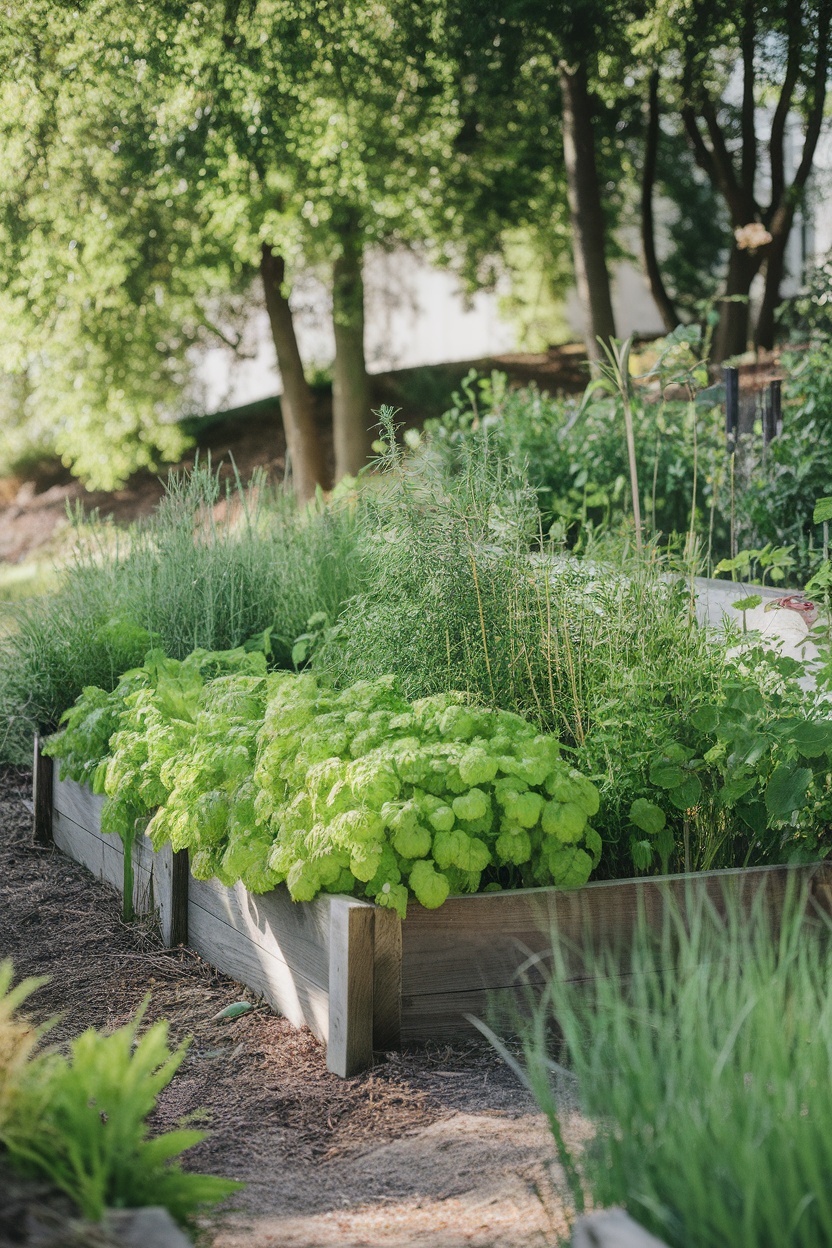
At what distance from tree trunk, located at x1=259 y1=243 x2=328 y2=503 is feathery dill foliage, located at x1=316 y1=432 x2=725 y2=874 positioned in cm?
874

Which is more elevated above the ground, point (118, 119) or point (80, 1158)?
point (118, 119)

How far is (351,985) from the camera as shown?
2.65m

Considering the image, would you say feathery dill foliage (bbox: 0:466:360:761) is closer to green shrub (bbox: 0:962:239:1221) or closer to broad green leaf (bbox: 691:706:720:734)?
broad green leaf (bbox: 691:706:720:734)

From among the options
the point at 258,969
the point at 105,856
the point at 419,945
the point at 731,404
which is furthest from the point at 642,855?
the point at 731,404

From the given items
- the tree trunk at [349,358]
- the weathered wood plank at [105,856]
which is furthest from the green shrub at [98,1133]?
the tree trunk at [349,358]

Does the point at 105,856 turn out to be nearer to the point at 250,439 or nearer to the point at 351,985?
the point at 351,985

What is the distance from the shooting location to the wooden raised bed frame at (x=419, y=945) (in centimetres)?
268

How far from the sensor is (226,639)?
5.43 meters

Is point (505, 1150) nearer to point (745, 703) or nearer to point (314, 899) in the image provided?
point (314, 899)

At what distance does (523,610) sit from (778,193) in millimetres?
10923

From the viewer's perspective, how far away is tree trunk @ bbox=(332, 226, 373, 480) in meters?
12.8

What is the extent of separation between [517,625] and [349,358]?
9947 millimetres

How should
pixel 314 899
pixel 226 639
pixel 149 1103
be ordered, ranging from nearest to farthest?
pixel 149 1103 < pixel 314 899 < pixel 226 639

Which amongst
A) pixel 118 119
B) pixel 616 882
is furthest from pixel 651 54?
pixel 616 882
